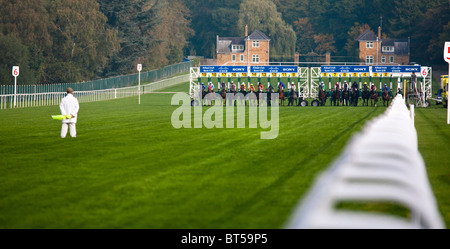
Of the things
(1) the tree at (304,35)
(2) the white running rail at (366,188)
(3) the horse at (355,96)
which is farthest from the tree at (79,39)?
(2) the white running rail at (366,188)

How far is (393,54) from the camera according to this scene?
Result: 111812mm

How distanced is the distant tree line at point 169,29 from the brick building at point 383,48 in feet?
7.51

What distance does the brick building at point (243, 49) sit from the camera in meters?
114

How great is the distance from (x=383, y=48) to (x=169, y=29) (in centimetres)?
3692

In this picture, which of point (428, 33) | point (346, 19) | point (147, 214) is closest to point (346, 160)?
point (147, 214)

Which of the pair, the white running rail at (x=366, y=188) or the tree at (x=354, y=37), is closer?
the white running rail at (x=366, y=188)

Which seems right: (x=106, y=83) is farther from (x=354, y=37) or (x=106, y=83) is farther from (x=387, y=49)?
(x=354, y=37)

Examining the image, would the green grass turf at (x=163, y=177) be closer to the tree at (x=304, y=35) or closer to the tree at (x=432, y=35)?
the tree at (x=432, y=35)

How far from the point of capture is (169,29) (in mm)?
115938

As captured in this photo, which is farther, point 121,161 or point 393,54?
point 393,54

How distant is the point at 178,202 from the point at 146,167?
3902 millimetres

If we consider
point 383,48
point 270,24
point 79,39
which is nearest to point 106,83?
point 79,39

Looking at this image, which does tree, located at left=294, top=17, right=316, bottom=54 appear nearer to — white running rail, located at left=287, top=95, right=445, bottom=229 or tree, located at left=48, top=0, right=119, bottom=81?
tree, located at left=48, top=0, right=119, bottom=81
